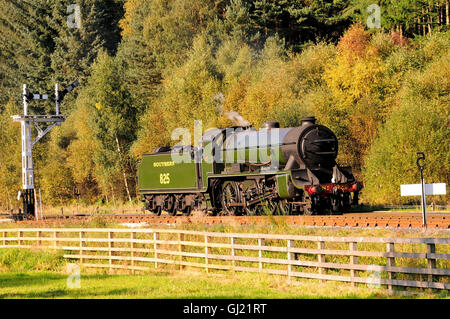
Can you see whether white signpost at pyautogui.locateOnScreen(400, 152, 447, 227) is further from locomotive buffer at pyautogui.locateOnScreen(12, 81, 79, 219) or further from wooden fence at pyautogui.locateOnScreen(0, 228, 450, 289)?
locomotive buffer at pyautogui.locateOnScreen(12, 81, 79, 219)

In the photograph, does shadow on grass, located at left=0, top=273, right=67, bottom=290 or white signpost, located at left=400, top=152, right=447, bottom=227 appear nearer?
shadow on grass, located at left=0, top=273, right=67, bottom=290

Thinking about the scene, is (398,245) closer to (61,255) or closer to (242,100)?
(61,255)

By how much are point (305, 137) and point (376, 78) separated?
744 inches

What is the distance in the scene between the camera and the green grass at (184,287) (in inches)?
541

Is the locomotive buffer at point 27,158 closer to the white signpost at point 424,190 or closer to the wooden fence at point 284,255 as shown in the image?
the wooden fence at point 284,255

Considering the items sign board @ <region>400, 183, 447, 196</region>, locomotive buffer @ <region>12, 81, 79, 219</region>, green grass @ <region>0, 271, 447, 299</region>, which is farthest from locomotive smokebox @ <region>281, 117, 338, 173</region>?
locomotive buffer @ <region>12, 81, 79, 219</region>

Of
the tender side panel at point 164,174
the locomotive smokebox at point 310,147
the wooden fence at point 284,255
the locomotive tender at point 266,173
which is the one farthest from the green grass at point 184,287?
the tender side panel at point 164,174

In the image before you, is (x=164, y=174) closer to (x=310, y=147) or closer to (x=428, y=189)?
(x=310, y=147)

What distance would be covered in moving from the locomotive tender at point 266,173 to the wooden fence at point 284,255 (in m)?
6.18

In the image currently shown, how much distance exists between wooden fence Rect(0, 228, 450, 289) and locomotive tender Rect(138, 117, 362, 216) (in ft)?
20.3

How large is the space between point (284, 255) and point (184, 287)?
3589 mm

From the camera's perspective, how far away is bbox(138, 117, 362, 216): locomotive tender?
25625 millimetres
